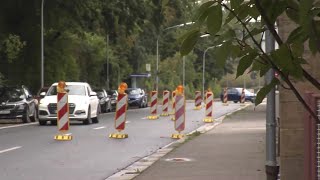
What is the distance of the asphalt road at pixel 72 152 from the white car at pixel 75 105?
4.99 feet

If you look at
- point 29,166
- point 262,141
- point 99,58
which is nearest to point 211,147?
point 262,141

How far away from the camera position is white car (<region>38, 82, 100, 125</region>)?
24531 mm

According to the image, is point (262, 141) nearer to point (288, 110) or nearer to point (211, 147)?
point (211, 147)

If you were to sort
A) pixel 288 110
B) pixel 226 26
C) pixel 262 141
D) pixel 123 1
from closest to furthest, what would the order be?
pixel 226 26 → pixel 288 110 → pixel 262 141 → pixel 123 1

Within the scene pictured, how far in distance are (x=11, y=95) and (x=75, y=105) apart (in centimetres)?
429

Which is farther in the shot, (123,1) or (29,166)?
(123,1)

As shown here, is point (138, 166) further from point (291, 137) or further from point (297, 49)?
point (297, 49)

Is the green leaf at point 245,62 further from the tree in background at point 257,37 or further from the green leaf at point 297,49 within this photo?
the green leaf at point 297,49

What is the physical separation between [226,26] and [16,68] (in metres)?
41.0

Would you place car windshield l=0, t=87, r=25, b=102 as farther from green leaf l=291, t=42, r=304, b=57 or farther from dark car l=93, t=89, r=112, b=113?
green leaf l=291, t=42, r=304, b=57

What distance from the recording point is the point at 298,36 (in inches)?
91.7

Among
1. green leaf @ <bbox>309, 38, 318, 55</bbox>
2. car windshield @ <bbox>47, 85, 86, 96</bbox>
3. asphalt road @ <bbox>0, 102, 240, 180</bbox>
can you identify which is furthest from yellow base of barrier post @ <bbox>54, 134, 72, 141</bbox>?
green leaf @ <bbox>309, 38, 318, 55</bbox>

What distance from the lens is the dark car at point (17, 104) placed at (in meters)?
26.3

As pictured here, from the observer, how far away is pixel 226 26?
2.47 metres
